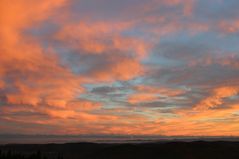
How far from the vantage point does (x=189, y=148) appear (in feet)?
281

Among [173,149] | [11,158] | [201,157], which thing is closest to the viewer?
[11,158]

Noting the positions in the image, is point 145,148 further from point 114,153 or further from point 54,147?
point 54,147

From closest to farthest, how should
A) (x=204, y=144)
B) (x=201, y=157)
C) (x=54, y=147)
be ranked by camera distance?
(x=201, y=157)
(x=204, y=144)
(x=54, y=147)

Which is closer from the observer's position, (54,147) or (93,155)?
(93,155)

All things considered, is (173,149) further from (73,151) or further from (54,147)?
(54,147)

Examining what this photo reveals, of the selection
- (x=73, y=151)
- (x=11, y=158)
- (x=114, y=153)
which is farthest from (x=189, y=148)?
(x=11, y=158)

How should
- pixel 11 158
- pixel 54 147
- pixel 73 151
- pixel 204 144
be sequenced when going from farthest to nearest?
pixel 54 147, pixel 73 151, pixel 204 144, pixel 11 158

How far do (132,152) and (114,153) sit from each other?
4.36 metres

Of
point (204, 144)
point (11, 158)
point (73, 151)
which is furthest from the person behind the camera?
point (73, 151)

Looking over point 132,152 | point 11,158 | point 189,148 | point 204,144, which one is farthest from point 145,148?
point 11,158

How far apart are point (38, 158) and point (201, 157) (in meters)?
37.4

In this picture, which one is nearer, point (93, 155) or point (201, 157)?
point (201, 157)

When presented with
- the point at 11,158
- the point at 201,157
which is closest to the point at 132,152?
the point at 201,157

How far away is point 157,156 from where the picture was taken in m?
79.6
